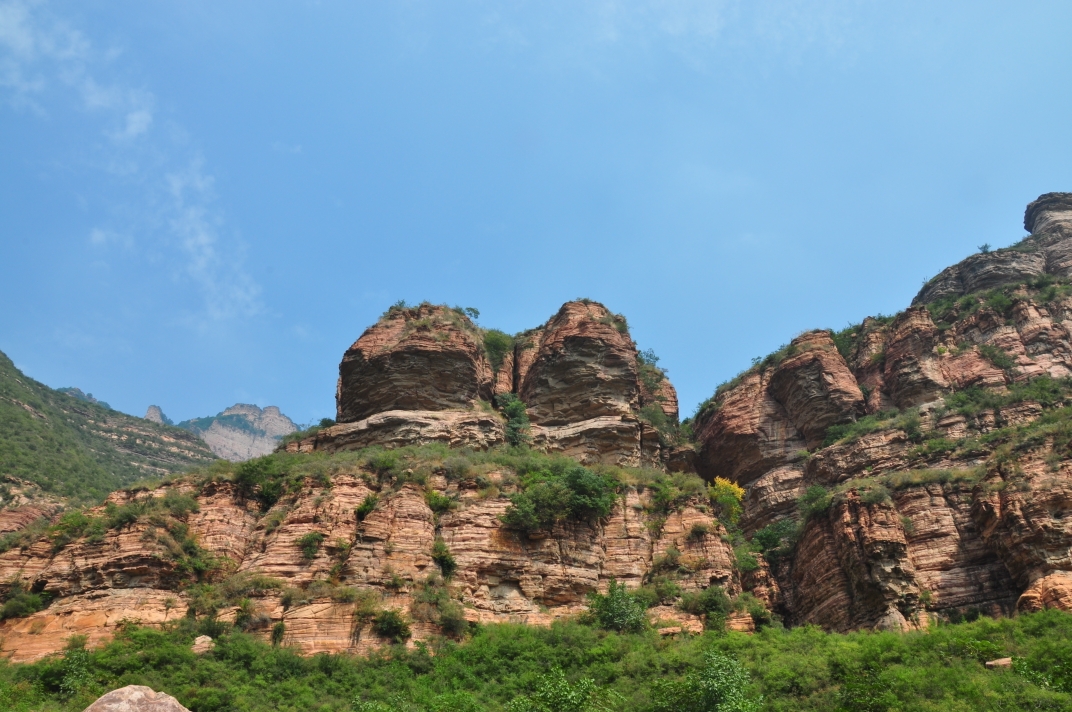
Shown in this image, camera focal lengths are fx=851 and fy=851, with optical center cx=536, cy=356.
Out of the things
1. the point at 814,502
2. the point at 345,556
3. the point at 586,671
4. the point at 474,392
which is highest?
the point at 474,392

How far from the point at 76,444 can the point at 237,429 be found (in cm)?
11386

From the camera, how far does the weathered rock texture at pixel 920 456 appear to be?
31.7m

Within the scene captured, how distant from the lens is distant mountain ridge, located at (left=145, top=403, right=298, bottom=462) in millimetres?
175625

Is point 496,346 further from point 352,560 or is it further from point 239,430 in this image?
point 239,430

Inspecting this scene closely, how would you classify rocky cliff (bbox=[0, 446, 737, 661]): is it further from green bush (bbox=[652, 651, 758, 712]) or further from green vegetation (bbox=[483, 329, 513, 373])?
green vegetation (bbox=[483, 329, 513, 373])

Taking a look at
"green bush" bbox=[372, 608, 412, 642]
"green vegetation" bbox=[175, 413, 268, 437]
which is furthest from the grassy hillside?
"green vegetation" bbox=[175, 413, 268, 437]

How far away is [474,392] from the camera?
159 feet

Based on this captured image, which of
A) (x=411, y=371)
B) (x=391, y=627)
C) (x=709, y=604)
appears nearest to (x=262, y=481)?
(x=391, y=627)

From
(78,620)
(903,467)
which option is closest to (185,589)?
(78,620)

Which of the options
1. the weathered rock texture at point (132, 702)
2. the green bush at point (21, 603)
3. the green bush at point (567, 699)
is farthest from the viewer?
the green bush at point (21, 603)

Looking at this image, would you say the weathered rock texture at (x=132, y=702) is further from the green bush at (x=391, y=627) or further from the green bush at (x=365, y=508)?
the green bush at (x=365, y=508)

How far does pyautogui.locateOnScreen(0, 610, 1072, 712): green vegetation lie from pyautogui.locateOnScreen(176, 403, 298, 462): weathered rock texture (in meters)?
144

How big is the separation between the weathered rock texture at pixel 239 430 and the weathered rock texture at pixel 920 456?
13416 centimetres

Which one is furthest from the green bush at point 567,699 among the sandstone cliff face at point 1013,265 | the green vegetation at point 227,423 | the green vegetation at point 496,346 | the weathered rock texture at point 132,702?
the green vegetation at point 227,423
